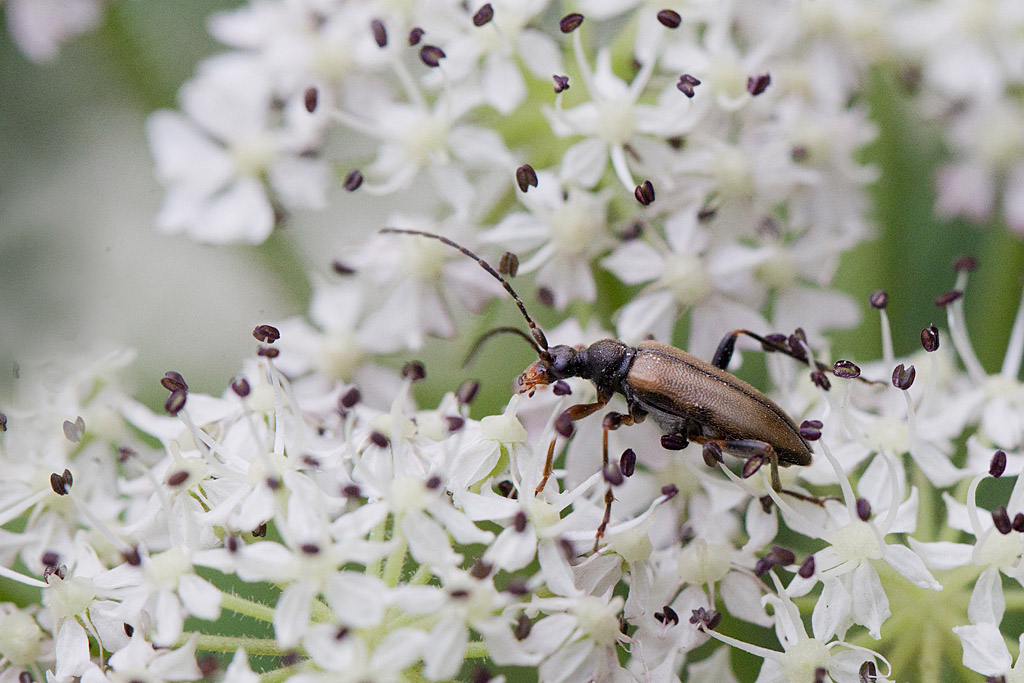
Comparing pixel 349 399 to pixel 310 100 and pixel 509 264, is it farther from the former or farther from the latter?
pixel 310 100

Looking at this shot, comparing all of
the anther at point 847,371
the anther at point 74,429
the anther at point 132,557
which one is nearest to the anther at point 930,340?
the anther at point 847,371

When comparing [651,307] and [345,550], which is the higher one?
[345,550]

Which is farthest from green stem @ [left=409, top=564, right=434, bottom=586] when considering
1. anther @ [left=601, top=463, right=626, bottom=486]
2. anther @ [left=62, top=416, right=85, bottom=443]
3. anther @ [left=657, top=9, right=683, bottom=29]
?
anther @ [left=657, top=9, right=683, bottom=29]

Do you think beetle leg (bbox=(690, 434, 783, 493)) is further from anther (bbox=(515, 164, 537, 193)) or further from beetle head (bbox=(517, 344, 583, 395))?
anther (bbox=(515, 164, 537, 193))

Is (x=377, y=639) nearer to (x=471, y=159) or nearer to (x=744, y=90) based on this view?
(x=471, y=159)

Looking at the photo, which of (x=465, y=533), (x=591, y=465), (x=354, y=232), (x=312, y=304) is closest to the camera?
(x=465, y=533)

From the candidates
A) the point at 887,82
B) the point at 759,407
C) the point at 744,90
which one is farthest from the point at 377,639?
the point at 887,82
